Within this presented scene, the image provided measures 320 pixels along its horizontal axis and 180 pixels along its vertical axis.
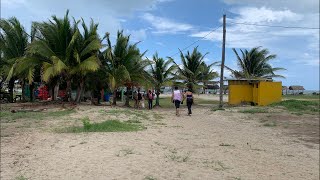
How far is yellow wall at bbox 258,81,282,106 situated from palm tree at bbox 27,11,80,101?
1252 cm

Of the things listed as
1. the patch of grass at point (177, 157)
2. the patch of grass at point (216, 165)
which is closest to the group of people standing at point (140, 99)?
the patch of grass at point (177, 157)

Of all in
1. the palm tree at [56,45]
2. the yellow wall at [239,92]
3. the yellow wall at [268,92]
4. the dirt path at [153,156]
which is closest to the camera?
the dirt path at [153,156]

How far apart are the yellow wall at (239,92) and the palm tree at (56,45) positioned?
461 inches

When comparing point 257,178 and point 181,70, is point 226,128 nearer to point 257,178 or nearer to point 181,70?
point 257,178

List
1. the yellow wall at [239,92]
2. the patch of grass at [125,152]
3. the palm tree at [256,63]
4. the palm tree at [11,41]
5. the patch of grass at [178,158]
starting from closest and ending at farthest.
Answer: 1. the patch of grass at [178,158]
2. the patch of grass at [125,152]
3. the palm tree at [11,41]
4. the yellow wall at [239,92]
5. the palm tree at [256,63]

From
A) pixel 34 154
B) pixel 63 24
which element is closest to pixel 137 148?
pixel 34 154

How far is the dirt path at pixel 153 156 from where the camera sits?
6430 millimetres

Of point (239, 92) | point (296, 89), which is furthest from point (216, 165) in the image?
point (296, 89)

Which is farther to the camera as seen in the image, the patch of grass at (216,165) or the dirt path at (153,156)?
the patch of grass at (216,165)

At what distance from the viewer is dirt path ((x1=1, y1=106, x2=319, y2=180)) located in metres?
6.43

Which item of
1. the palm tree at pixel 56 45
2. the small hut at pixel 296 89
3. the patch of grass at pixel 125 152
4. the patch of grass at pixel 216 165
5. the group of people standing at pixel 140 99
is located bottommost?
the patch of grass at pixel 216 165

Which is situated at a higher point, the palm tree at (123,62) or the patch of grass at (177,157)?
the palm tree at (123,62)

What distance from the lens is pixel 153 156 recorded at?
25.0ft

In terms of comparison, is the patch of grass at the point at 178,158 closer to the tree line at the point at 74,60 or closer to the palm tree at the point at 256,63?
the tree line at the point at 74,60
